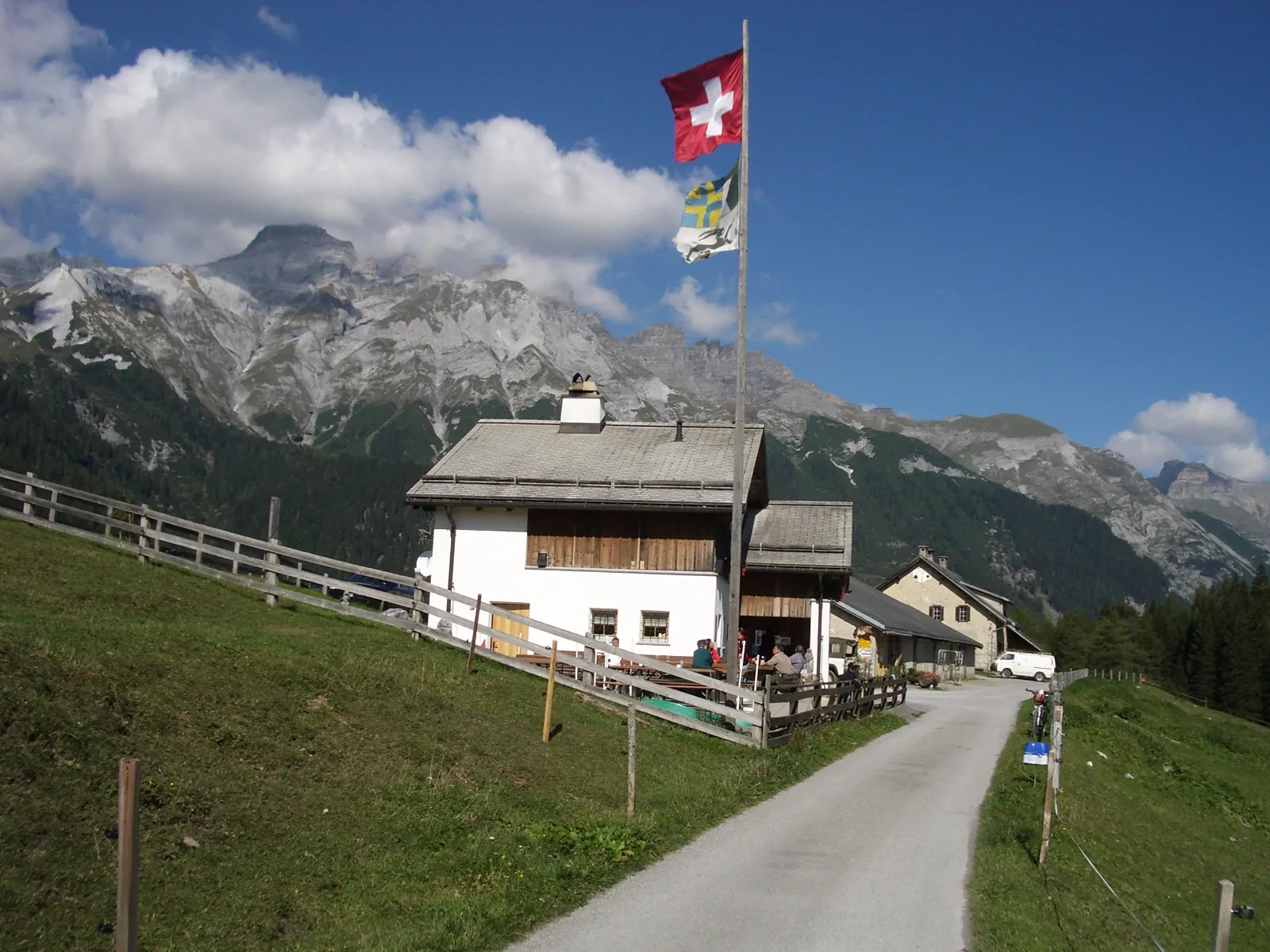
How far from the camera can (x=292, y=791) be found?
35.7ft

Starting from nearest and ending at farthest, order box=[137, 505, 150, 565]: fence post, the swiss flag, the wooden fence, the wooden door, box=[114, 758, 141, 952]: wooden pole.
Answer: box=[114, 758, 141, 952]: wooden pole
the wooden fence
the swiss flag
box=[137, 505, 150, 565]: fence post
the wooden door

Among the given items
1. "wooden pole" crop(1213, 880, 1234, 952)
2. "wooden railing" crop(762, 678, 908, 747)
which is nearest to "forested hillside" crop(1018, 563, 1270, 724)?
"wooden railing" crop(762, 678, 908, 747)

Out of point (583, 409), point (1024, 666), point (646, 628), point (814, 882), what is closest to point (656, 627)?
point (646, 628)

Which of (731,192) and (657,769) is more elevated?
(731,192)

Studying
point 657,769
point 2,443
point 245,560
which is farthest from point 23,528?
point 2,443

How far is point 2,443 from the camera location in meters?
158

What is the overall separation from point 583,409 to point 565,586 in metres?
8.05

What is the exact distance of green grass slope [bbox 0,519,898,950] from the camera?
8305 mm

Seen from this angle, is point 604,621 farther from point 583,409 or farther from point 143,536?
point 143,536

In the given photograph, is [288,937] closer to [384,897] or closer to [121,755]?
[384,897]

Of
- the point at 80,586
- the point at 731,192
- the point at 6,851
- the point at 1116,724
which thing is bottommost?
the point at 1116,724

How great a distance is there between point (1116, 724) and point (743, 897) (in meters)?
35.7

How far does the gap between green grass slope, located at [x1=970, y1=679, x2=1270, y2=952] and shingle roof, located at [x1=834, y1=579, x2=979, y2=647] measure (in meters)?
11.4

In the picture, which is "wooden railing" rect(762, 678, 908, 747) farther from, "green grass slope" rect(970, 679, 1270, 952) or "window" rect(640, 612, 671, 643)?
"window" rect(640, 612, 671, 643)
